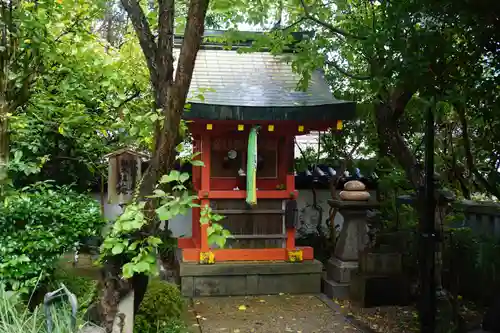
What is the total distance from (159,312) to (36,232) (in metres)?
1.68

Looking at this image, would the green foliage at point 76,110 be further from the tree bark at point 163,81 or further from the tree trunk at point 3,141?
the tree bark at point 163,81

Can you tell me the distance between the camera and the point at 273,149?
28.8 ft

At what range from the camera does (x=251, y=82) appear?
872 centimetres

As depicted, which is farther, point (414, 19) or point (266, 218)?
point (266, 218)

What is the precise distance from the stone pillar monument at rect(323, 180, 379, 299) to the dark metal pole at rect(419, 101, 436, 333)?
10.6ft

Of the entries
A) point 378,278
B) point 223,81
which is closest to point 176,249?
point 223,81

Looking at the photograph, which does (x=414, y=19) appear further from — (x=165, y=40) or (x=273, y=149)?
(x=273, y=149)

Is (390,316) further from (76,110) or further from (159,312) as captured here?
(76,110)

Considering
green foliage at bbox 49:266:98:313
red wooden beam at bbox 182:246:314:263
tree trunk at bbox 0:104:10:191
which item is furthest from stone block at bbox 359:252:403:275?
tree trunk at bbox 0:104:10:191

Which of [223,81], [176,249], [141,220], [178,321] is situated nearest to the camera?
[141,220]

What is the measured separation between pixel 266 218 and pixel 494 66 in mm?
5298

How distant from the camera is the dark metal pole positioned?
460cm

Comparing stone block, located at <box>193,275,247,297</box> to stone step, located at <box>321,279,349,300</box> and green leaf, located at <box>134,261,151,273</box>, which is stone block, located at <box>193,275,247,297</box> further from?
green leaf, located at <box>134,261,151,273</box>

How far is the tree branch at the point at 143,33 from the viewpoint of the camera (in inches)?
141
